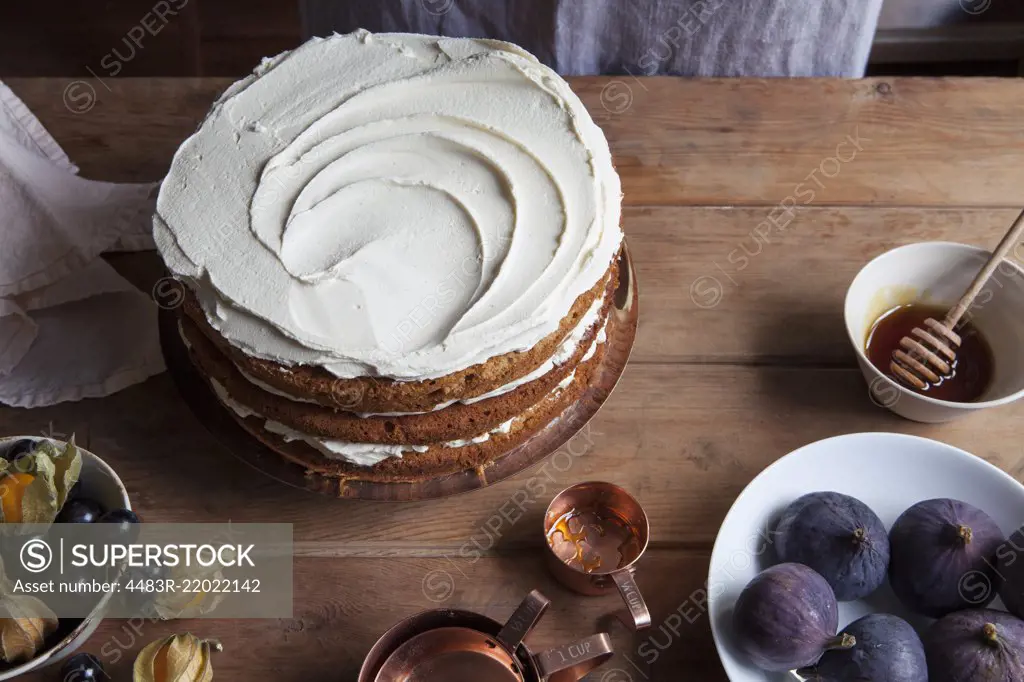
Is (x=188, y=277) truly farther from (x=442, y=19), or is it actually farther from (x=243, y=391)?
(x=442, y=19)

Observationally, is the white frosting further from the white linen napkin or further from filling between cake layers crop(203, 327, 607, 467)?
the white linen napkin

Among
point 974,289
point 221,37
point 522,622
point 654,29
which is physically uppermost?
point 654,29

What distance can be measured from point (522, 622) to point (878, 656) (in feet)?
1.27

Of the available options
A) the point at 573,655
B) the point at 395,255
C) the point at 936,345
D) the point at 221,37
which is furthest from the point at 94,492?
the point at 221,37

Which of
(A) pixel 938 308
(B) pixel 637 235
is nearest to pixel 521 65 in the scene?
(B) pixel 637 235

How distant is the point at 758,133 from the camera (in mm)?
1744

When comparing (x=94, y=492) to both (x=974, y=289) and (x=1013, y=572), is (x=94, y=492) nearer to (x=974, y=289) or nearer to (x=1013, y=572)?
(x=1013, y=572)

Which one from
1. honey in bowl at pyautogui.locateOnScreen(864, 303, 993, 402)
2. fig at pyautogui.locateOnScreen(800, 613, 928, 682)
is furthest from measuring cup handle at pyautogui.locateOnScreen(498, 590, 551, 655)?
honey in bowl at pyautogui.locateOnScreen(864, 303, 993, 402)

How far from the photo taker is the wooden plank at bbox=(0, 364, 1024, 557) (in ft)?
4.35

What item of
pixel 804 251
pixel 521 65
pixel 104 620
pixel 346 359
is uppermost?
pixel 521 65

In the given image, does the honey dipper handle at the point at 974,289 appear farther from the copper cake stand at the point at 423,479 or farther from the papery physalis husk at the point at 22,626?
the papery physalis husk at the point at 22,626

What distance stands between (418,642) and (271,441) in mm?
316

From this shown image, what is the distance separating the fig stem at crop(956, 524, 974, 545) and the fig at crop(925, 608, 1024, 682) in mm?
77

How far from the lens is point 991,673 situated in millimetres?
1050
